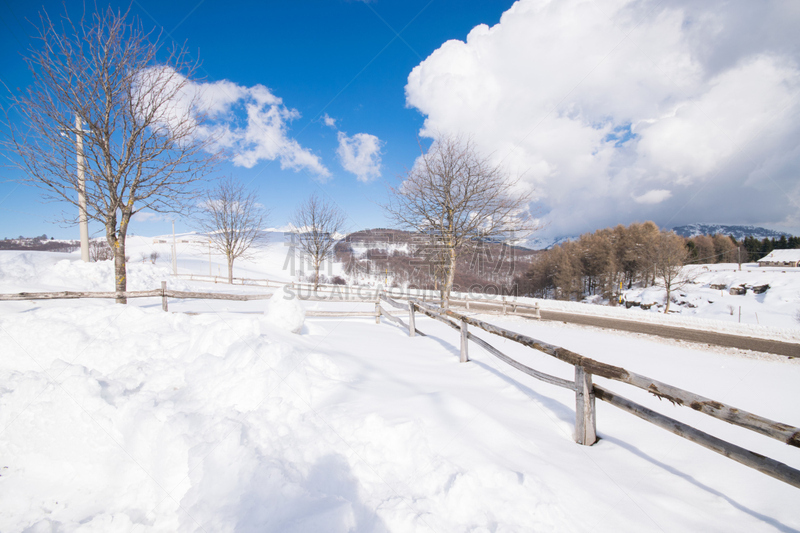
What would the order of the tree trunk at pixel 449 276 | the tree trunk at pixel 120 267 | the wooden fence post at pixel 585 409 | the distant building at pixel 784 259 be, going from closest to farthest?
the wooden fence post at pixel 585 409 < the tree trunk at pixel 120 267 < the tree trunk at pixel 449 276 < the distant building at pixel 784 259

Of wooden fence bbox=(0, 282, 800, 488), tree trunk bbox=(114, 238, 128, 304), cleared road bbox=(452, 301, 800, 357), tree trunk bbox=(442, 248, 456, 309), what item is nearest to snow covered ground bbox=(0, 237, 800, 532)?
wooden fence bbox=(0, 282, 800, 488)

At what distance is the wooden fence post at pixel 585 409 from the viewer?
286cm

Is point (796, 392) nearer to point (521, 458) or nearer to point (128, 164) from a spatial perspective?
point (521, 458)

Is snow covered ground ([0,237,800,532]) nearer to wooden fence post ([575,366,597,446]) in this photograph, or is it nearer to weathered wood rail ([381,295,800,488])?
wooden fence post ([575,366,597,446])

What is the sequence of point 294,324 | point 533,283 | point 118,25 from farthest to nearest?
point 533,283 → point 118,25 → point 294,324

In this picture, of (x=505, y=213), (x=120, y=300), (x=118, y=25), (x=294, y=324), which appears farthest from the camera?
(x=505, y=213)

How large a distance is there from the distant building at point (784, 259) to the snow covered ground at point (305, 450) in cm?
7533

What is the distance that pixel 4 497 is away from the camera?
7.23 feet

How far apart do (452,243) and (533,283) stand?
44070mm

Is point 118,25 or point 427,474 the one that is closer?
point 427,474

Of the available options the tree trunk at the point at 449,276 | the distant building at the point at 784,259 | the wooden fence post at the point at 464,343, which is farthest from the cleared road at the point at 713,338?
the distant building at the point at 784,259

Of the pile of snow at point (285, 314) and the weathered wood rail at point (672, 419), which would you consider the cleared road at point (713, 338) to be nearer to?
the weathered wood rail at point (672, 419)

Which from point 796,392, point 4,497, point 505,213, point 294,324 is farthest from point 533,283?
point 4,497

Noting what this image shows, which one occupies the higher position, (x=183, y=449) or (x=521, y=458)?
(x=183, y=449)
